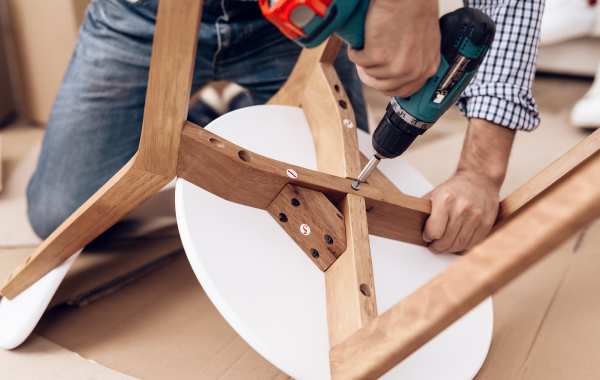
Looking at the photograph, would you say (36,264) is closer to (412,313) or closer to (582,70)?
(412,313)

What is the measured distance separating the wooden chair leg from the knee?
334 millimetres

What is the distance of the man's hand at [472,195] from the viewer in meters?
0.81

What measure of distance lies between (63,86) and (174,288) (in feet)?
1.51

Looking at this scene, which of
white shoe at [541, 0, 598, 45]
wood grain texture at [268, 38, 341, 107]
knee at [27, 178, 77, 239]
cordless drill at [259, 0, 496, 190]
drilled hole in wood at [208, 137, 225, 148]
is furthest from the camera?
white shoe at [541, 0, 598, 45]

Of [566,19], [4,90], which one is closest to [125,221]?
[4,90]

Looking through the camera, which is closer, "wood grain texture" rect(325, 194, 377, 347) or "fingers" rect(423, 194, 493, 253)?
"wood grain texture" rect(325, 194, 377, 347)

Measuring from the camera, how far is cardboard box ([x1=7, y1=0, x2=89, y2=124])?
1602 millimetres

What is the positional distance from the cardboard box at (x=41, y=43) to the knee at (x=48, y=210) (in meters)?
0.66

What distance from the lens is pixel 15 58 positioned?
173cm

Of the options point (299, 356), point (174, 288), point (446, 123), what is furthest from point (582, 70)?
point (299, 356)

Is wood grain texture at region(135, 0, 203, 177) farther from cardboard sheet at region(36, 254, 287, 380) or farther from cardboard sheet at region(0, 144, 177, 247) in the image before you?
cardboard sheet at region(0, 144, 177, 247)

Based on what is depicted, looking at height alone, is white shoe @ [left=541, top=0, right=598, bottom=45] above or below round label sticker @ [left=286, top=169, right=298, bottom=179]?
below

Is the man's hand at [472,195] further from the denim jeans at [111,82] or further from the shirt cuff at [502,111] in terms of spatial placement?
the denim jeans at [111,82]

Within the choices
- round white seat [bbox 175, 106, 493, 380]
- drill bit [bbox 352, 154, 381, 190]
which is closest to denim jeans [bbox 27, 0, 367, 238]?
round white seat [bbox 175, 106, 493, 380]
